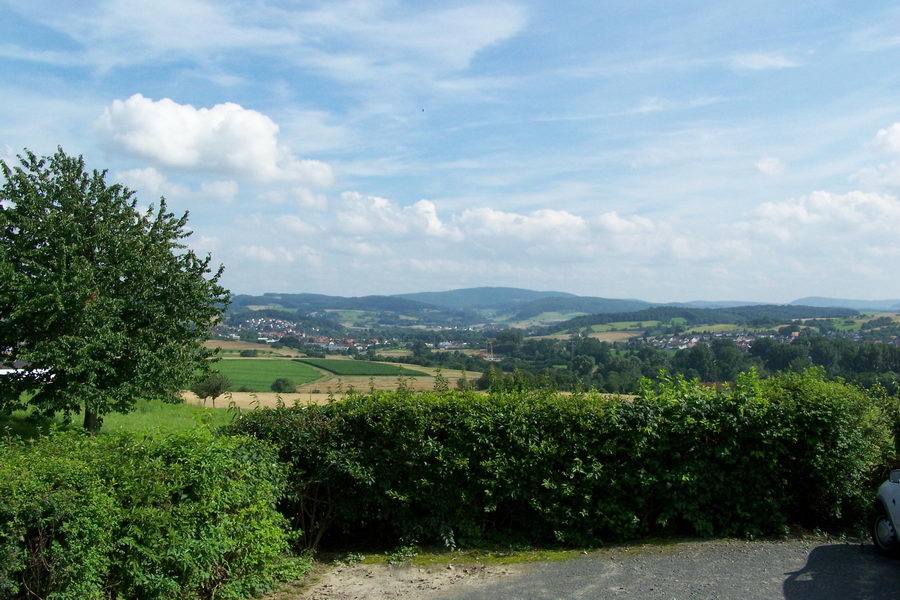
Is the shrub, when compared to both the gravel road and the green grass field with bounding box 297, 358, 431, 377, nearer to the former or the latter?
the gravel road

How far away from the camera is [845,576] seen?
7094 mm

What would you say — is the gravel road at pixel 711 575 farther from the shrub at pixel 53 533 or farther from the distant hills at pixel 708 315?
the distant hills at pixel 708 315

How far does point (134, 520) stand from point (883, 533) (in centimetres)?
826

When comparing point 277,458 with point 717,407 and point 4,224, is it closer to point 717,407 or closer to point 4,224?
point 717,407

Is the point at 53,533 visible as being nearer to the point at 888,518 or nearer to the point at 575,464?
the point at 575,464

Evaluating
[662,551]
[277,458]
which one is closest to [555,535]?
[662,551]

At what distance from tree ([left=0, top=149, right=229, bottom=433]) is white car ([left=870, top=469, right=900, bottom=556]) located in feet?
47.3

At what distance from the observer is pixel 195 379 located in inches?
680

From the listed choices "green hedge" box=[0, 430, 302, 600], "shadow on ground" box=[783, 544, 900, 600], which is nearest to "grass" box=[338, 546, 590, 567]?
"green hedge" box=[0, 430, 302, 600]

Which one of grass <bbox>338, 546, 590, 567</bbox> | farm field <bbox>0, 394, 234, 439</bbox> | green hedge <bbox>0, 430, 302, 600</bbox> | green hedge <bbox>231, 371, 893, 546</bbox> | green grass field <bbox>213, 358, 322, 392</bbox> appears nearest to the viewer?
green hedge <bbox>0, 430, 302, 600</bbox>

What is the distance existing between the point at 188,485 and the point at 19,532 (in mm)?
1388

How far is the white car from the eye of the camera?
7400mm

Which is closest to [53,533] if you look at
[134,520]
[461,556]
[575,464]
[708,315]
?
[134,520]

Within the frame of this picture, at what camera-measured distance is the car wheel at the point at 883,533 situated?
296 inches
